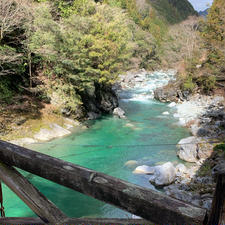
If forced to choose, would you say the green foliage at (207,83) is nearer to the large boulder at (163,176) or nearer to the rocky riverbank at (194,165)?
the rocky riverbank at (194,165)

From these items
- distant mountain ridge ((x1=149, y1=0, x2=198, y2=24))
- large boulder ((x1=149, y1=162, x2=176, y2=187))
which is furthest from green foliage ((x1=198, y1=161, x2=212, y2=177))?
distant mountain ridge ((x1=149, y1=0, x2=198, y2=24))

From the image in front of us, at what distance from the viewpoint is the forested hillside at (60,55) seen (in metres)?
11.3

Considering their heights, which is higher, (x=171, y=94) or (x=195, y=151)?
(x=171, y=94)

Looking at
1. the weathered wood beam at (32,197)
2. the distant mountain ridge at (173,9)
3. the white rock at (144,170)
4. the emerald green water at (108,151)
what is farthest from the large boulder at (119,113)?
the distant mountain ridge at (173,9)

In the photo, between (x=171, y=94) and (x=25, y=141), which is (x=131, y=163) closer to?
(x=25, y=141)

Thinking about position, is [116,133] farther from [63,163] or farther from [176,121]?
[63,163]

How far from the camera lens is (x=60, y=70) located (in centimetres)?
1307

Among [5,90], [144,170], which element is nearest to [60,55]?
[5,90]

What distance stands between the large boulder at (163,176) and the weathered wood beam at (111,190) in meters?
6.36

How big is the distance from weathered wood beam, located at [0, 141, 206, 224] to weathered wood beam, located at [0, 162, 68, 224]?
0.07 m

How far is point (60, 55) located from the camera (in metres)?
12.9

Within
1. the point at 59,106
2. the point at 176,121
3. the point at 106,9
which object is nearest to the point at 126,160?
the point at 59,106

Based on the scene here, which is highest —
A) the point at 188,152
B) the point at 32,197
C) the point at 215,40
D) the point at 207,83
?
the point at 215,40

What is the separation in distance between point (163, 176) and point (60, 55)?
8.87 metres
